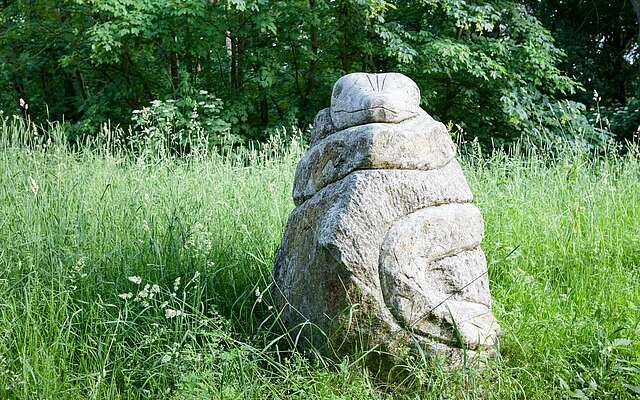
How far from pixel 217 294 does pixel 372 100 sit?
1298 millimetres

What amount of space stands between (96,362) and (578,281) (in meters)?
2.67

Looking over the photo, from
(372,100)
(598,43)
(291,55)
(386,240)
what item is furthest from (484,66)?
(386,240)

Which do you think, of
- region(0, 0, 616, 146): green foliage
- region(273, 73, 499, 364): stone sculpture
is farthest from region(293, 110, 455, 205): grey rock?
region(0, 0, 616, 146): green foliage

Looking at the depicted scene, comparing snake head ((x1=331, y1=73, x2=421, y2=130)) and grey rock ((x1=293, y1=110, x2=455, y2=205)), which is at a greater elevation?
snake head ((x1=331, y1=73, x2=421, y2=130))

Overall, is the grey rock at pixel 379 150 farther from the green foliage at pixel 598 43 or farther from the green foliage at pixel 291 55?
the green foliage at pixel 598 43

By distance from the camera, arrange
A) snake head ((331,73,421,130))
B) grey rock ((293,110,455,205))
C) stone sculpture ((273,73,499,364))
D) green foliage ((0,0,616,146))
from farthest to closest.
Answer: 1. green foliage ((0,0,616,146))
2. snake head ((331,73,421,130))
3. grey rock ((293,110,455,205))
4. stone sculpture ((273,73,499,364))

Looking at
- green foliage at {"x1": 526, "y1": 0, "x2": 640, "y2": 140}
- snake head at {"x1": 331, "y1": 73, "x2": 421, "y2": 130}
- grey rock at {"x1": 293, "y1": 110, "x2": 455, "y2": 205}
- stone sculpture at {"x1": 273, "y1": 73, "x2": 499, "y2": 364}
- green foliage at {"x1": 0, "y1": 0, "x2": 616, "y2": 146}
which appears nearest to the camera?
stone sculpture at {"x1": 273, "y1": 73, "x2": 499, "y2": 364}

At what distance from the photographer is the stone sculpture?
8.95ft

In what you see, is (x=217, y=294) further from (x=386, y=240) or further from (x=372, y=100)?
(x=372, y=100)

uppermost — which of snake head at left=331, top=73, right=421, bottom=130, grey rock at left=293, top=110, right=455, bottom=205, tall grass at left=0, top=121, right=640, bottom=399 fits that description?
snake head at left=331, top=73, right=421, bottom=130

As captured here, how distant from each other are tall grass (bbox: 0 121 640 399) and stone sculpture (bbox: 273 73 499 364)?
151 millimetres

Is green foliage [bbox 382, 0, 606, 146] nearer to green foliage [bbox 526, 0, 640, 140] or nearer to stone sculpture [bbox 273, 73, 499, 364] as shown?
green foliage [bbox 526, 0, 640, 140]

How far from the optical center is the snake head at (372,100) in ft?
9.73

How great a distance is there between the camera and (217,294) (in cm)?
345
